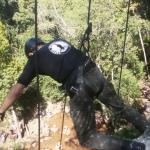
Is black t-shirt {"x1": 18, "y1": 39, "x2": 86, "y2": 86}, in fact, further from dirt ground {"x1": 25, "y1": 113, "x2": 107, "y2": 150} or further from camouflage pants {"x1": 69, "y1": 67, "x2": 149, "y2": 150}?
dirt ground {"x1": 25, "y1": 113, "x2": 107, "y2": 150}

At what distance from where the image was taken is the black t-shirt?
2422 mm

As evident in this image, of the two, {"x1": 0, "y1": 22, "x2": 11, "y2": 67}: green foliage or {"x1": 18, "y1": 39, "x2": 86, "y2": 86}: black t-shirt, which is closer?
{"x1": 18, "y1": 39, "x2": 86, "y2": 86}: black t-shirt

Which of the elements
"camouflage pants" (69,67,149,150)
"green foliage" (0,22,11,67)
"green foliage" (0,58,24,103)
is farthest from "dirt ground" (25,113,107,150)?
"camouflage pants" (69,67,149,150)

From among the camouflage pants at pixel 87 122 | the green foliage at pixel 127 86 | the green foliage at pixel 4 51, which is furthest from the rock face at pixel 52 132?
the camouflage pants at pixel 87 122

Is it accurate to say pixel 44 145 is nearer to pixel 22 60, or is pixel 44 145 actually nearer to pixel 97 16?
pixel 22 60

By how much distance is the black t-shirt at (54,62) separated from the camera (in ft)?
7.95

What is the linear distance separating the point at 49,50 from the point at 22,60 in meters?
9.17

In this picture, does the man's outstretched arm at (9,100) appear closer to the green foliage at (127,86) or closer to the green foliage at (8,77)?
the green foliage at (127,86)

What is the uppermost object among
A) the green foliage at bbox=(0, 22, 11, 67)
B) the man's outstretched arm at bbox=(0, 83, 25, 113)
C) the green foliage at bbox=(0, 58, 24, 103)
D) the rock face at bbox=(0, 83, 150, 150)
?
the man's outstretched arm at bbox=(0, 83, 25, 113)

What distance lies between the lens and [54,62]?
246 cm

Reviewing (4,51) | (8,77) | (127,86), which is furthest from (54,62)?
(4,51)

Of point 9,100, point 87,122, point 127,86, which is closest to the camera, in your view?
point 9,100

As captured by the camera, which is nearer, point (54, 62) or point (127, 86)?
point (54, 62)

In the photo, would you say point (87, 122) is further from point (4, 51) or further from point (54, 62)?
point (4, 51)
